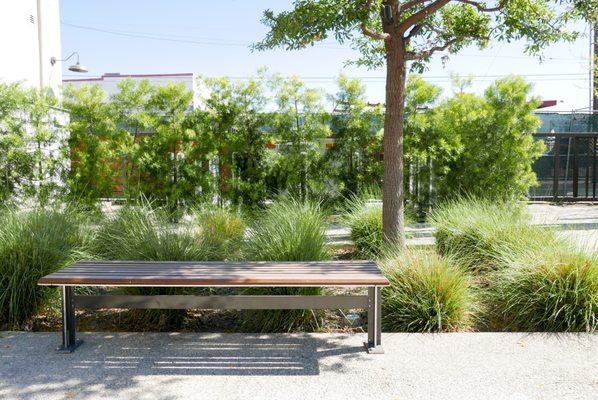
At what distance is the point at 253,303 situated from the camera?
412 cm

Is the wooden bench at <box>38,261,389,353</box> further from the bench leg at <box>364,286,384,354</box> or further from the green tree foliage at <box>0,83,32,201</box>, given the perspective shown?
the green tree foliage at <box>0,83,32,201</box>

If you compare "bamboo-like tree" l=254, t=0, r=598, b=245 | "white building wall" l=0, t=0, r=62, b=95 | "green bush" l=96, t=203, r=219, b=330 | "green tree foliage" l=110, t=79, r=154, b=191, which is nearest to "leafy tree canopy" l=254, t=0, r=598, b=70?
"bamboo-like tree" l=254, t=0, r=598, b=245

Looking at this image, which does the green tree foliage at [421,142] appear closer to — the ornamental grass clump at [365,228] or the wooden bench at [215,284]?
the ornamental grass clump at [365,228]

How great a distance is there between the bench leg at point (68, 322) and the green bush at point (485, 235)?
11.5 feet

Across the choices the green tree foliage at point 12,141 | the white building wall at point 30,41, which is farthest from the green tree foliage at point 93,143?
the white building wall at point 30,41

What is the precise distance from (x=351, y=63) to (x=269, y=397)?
211 inches

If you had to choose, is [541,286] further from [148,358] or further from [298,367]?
[148,358]

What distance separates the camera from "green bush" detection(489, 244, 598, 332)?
4.57 meters

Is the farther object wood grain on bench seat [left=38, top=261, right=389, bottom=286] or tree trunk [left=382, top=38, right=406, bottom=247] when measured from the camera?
tree trunk [left=382, top=38, right=406, bottom=247]

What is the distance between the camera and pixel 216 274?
4215mm

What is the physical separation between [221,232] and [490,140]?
657 cm

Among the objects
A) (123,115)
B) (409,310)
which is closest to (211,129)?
(123,115)

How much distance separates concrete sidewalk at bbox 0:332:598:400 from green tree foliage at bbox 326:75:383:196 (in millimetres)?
6776

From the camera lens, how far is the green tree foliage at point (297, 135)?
35.0ft
